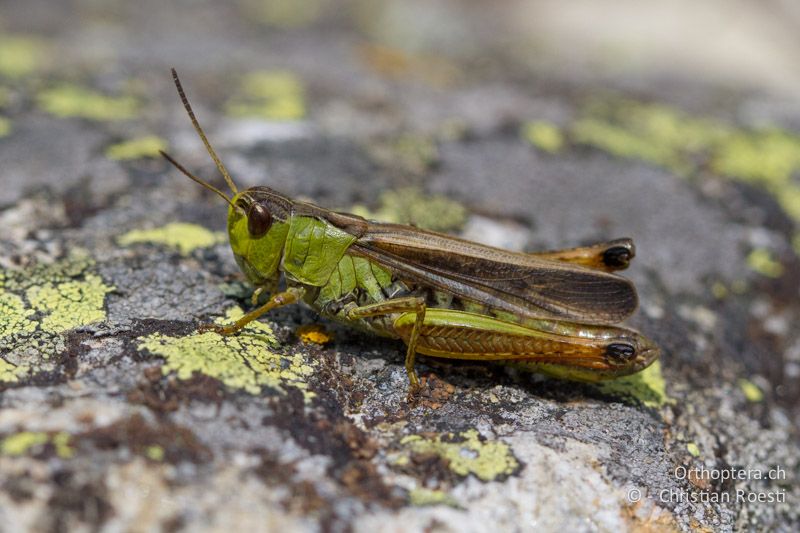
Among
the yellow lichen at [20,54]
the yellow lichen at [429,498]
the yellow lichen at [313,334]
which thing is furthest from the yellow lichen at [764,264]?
the yellow lichen at [20,54]

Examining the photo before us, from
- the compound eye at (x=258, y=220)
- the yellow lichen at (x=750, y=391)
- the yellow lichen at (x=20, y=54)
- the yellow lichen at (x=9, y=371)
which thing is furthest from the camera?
the yellow lichen at (x=20, y=54)

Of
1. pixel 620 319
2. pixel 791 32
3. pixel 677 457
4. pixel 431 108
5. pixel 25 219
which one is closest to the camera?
pixel 677 457

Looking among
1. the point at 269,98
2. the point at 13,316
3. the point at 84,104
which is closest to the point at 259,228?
the point at 13,316

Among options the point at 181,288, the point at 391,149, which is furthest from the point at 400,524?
the point at 391,149

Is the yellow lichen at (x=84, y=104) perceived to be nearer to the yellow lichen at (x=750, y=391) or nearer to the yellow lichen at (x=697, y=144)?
the yellow lichen at (x=697, y=144)

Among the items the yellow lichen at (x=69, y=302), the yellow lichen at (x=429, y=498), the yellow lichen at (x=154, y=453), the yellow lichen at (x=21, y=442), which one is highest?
the yellow lichen at (x=154, y=453)

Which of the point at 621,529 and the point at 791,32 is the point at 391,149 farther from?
the point at 791,32
